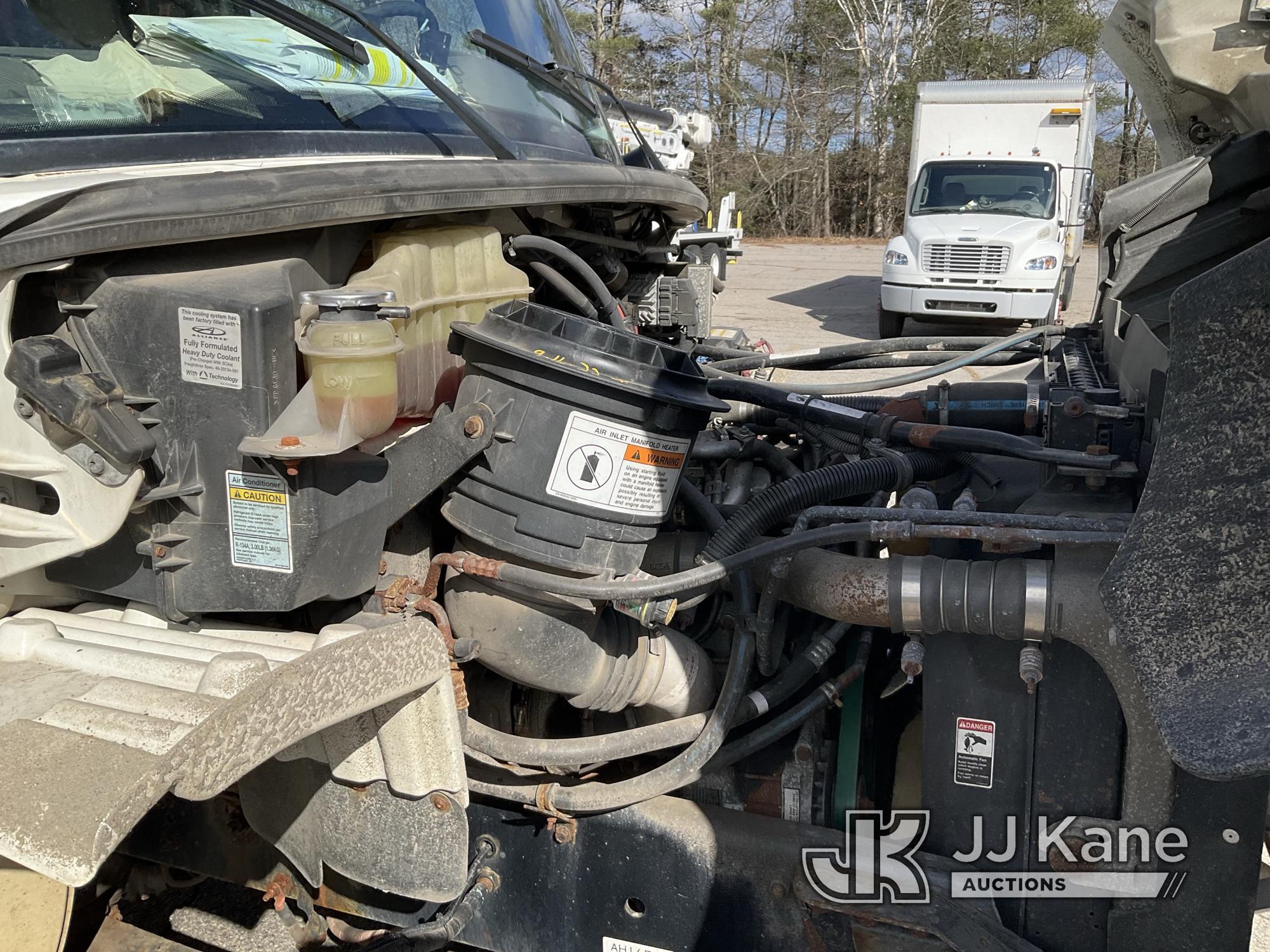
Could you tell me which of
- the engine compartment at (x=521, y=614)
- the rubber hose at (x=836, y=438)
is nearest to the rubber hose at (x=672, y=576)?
the engine compartment at (x=521, y=614)

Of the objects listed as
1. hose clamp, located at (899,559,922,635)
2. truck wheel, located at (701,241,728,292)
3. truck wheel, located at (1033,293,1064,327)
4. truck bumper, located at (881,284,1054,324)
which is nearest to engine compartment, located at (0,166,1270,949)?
hose clamp, located at (899,559,922,635)

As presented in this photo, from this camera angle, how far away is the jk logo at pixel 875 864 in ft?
5.74

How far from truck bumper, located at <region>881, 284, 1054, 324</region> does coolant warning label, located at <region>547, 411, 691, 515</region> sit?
432 inches

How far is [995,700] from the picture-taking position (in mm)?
1719

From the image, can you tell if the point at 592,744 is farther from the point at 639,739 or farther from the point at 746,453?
the point at 746,453

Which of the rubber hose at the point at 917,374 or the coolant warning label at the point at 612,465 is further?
the rubber hose at the point at 917,374

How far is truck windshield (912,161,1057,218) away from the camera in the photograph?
41.0 ft

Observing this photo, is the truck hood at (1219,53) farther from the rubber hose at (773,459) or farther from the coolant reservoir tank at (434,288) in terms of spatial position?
the coolant reservoir tank at (434,288)

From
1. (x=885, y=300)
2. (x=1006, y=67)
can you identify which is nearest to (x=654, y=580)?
(x=885, y=300)

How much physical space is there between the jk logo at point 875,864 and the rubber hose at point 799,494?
57 cm

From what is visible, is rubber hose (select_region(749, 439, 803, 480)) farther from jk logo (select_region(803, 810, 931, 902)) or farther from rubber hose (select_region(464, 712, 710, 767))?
jk logo (select_region(803, 810, 931, 902))

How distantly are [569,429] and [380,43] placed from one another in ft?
3.33

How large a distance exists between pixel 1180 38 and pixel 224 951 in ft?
9.10

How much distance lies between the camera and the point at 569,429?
1.68 meters
